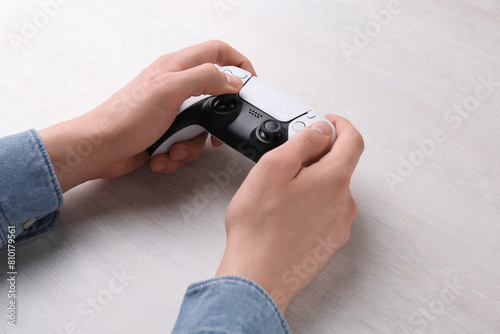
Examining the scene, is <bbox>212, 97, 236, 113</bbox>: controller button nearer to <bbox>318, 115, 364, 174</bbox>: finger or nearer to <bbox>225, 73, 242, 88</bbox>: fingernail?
<bbox>225, 73, 242, 88</bbox>: fingernail

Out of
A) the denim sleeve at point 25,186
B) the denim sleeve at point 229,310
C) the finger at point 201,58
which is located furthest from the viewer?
the finger at point 201,58

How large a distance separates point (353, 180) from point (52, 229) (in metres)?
0.39

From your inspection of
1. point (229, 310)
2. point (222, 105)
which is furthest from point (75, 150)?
point (229, 310)

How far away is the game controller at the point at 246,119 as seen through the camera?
24.3 inches

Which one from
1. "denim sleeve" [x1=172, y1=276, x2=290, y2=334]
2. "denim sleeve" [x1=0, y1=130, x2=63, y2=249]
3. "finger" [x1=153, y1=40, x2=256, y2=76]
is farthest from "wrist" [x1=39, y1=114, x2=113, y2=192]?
"denim sleeve" [x1=172, y1=276, x2=290, y2=334]

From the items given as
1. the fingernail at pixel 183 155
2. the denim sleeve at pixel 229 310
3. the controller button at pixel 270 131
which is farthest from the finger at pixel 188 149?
the denim sleeve at pixel 229 310

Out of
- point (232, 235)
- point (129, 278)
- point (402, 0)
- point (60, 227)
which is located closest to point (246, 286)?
point (232, 235)

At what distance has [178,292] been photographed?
22.9 inches

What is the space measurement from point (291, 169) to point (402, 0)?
485 mm

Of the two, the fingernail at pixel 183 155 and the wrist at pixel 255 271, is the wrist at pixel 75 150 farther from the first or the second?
the wrist at pixel 255 271

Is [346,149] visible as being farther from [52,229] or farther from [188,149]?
[52,229]

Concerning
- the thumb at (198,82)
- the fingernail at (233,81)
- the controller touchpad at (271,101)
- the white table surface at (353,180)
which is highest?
the thumb at (198,82)

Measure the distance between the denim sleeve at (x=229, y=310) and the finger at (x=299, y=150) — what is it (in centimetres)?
13

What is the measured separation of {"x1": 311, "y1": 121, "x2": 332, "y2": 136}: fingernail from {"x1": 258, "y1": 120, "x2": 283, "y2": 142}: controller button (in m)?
0.04
